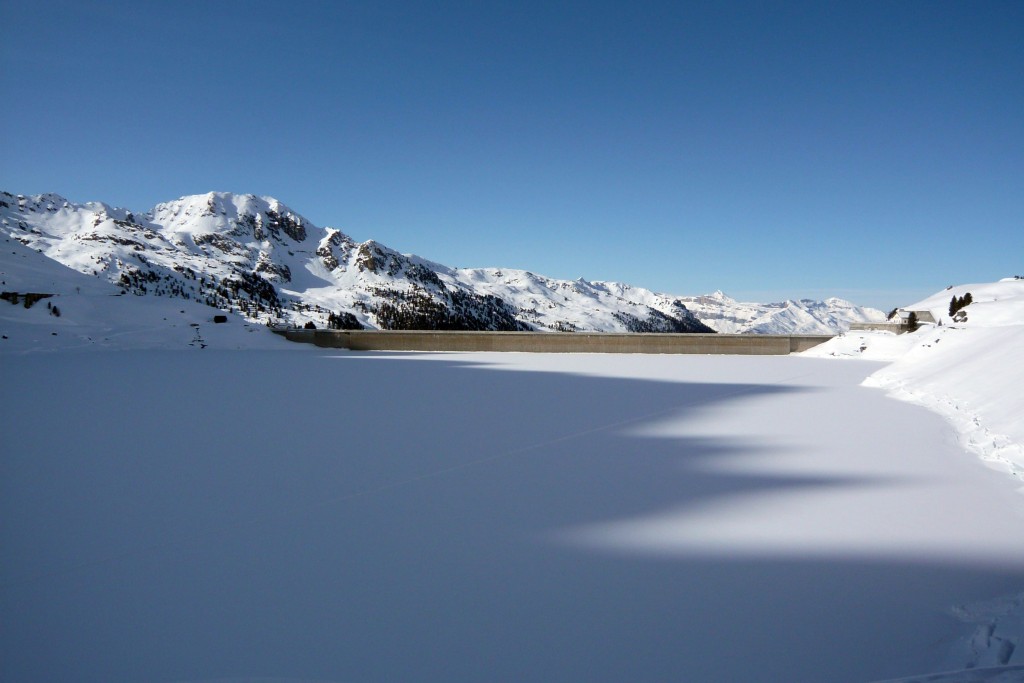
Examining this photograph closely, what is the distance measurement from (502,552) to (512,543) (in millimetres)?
146

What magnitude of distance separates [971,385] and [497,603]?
375 inches

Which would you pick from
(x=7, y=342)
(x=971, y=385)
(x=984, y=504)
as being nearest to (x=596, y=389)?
(x=971, y=385)

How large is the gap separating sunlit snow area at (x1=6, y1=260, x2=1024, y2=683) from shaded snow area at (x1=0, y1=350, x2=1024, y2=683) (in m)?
0.02

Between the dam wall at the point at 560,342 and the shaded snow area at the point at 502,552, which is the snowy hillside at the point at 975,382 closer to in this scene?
the shaded snow area at the point at 502,552

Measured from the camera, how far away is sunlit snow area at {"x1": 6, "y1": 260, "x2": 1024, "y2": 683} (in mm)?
2480

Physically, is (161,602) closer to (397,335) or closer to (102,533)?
(102,533)

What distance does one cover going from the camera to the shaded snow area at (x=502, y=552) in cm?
247

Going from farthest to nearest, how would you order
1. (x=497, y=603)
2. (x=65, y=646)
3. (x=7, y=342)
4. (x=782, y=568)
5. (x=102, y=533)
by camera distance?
(x=7, y=342) < (x=102, y=533) < (x=782, y=568) < (x=497, y=603) < (x=65, y=646)

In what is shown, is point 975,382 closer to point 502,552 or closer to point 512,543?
point 512,543

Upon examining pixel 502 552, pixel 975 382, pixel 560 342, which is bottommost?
pixel 502 552

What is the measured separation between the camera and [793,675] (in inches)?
91.6

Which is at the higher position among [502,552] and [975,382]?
[975,382]

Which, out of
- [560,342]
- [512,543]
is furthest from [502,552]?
[560,342]

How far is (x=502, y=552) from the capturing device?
137 inches
